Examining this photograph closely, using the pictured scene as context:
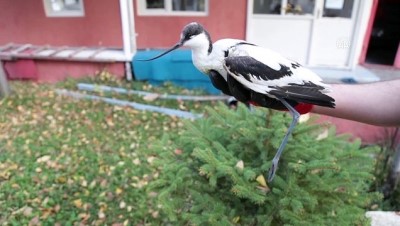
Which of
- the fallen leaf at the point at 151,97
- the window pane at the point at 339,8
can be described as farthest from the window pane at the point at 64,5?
the window pane at the point at 339,8

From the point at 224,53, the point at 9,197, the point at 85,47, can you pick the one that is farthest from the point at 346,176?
the point at 85,47

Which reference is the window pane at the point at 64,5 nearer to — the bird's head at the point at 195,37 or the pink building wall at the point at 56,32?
the pink building wall at the point at 56,32

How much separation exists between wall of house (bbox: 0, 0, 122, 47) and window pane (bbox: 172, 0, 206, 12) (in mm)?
1176

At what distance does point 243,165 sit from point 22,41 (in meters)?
6.67

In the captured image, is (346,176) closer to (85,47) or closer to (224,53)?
(224,53)

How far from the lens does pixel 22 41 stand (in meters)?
6.98

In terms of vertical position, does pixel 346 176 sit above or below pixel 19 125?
above

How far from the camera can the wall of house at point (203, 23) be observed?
20.8 ft

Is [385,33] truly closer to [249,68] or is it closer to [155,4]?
[155,4]

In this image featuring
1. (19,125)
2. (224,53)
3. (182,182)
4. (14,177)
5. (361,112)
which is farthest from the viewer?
(19,125)

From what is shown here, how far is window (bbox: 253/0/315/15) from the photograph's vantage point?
20.8 feet

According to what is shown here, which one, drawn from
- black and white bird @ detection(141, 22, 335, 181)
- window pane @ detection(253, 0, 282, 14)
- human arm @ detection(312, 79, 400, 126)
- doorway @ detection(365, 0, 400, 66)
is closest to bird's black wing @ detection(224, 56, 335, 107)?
black and white bird @ detection(141, 22, 335, 181)

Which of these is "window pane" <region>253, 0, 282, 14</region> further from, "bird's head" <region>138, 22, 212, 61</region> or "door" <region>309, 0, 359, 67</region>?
"bird's head" <region>138, 22, 212, 61</region>

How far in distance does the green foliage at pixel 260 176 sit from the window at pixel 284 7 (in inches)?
181
